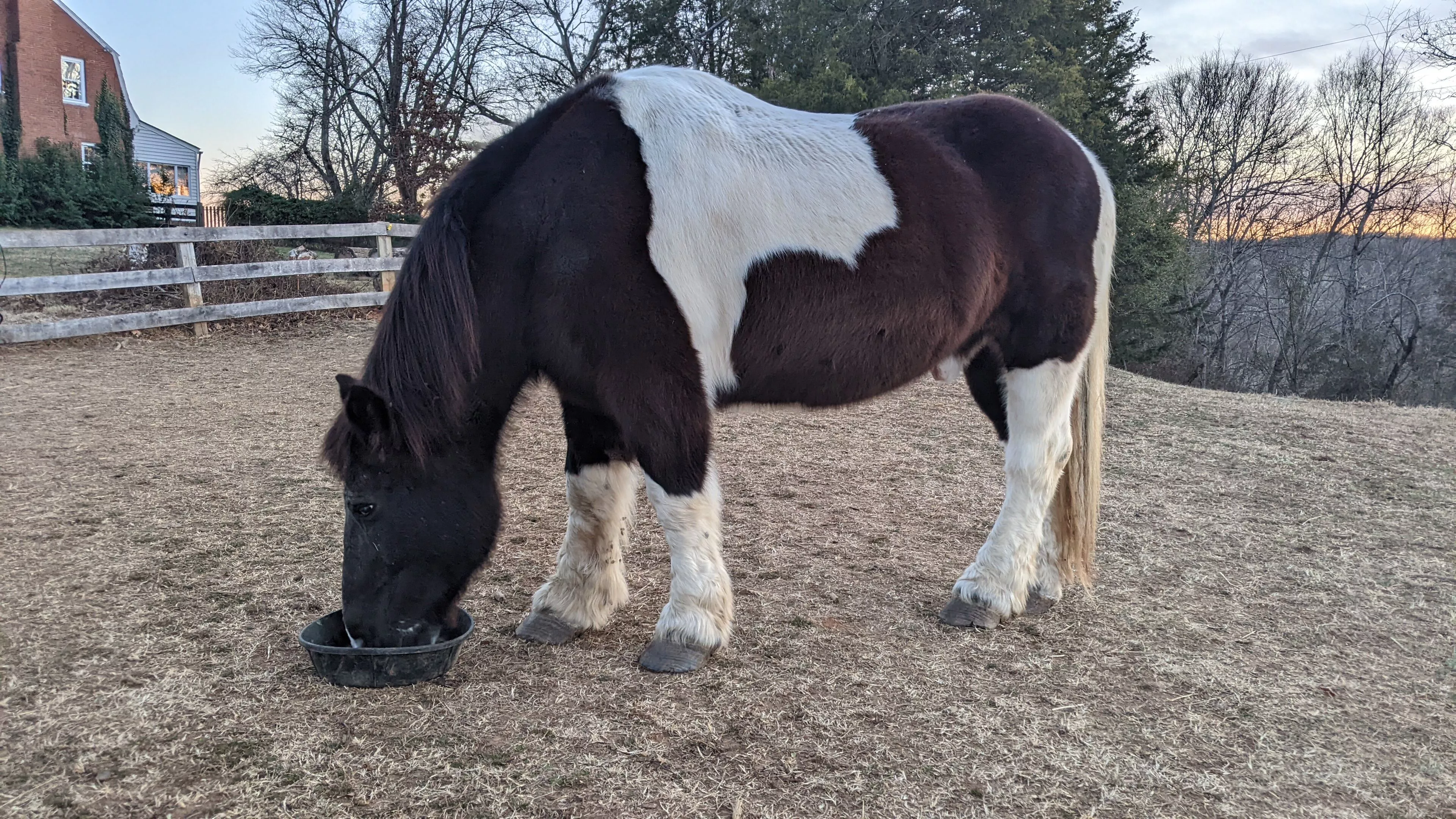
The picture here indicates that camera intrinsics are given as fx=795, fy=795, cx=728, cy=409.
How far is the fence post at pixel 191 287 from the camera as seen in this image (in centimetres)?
947

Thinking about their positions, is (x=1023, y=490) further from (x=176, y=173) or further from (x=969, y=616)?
(x=176, y=173)

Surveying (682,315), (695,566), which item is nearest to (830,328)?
(682,315)

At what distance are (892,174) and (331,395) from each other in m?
6.04

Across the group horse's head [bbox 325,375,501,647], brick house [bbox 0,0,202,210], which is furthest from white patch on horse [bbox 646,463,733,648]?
brick house [bbox 0,0,202,210]

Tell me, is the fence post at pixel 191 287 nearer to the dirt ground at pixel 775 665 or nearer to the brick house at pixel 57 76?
the dirt ground at pixel 775 665

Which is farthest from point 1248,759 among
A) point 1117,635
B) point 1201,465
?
point 1201,465

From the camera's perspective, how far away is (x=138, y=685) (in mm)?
2521

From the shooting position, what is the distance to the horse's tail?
3.43 metres

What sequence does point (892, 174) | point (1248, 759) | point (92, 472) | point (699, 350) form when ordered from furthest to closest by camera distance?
point (92, 472), point (892, 174), point (699, 350), point (1248, 759)

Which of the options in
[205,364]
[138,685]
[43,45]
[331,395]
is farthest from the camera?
[43,45]

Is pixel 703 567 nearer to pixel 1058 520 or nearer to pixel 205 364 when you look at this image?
pixel 1058 520

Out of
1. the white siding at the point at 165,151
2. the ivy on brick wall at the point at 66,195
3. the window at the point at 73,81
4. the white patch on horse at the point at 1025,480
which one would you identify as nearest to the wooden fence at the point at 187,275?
the white patch on horse at the point at 1025,480

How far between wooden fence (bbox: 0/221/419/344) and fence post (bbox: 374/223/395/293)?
13mm

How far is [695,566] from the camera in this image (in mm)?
2824
